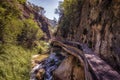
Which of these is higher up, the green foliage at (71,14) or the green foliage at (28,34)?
the green foliage at (71,14)

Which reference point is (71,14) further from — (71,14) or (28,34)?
(28,34)

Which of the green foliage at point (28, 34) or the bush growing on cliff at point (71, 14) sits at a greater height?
the bush growing on cliff at point (71, 14)

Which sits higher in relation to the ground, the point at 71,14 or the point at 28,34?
the point at 71,14

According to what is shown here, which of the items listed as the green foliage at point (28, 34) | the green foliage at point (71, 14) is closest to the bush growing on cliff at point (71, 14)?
the green foliage at point (71, 14)

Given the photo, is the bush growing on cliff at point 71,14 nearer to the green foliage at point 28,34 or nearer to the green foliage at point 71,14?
the green foliage at point 71,14

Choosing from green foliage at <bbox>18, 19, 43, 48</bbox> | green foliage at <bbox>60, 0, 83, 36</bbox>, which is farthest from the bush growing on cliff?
green foliage at <bbox>18, 19, 43, 48</bbox>

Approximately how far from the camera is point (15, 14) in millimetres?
24562

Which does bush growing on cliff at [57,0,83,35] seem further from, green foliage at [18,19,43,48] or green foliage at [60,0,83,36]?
green foliage at [18,19,43,48]

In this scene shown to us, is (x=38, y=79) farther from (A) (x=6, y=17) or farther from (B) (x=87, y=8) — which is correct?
Answer: (B) (x=87, y=8)

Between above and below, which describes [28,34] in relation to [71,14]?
below

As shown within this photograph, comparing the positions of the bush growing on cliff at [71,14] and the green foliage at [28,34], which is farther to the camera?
the green foliage at [28,34]

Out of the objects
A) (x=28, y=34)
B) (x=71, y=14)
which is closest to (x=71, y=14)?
(x=71, y=14)

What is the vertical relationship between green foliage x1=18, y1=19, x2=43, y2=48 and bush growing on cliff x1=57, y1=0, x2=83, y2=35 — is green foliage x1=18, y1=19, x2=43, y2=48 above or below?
below

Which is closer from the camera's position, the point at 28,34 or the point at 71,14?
the point at 71,14
